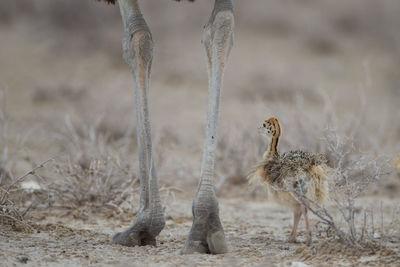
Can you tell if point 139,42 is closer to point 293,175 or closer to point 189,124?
point 293,175

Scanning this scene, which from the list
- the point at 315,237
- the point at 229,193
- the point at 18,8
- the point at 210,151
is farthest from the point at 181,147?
the point at 18,8

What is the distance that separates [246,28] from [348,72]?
3941 millimetres

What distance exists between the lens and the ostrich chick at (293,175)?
3.68 meters

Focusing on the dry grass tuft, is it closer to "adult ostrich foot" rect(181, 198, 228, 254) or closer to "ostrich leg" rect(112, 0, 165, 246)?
"ostrich leg" rect(112, 0, 165, 246)

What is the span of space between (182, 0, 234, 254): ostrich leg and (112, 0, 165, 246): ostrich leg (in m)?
0.37

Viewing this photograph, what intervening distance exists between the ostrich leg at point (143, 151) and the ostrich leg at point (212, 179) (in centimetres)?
37

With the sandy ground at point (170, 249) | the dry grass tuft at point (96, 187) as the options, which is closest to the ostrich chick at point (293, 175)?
the sandy ground at point (170, 249)

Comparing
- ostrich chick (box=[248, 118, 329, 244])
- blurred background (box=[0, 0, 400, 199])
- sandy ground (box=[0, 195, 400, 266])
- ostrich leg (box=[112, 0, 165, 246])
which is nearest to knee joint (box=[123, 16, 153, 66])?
ostrich leg (box=[112, 0, 165, 246])

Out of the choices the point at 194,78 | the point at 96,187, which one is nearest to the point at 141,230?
the point at 96,187

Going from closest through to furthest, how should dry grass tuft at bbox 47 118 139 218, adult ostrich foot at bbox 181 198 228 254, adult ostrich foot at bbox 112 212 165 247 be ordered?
adult ostrich foot at bbox 181 198 228 254
adult ostrich foot at bbox 112 212 165 247
dry grass tuft at bbox 47 118 139 218

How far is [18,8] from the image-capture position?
52.5 ft

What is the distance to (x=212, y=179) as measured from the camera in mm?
3395

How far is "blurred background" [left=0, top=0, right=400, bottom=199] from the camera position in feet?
22.1

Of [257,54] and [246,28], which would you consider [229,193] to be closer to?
[257,54]
